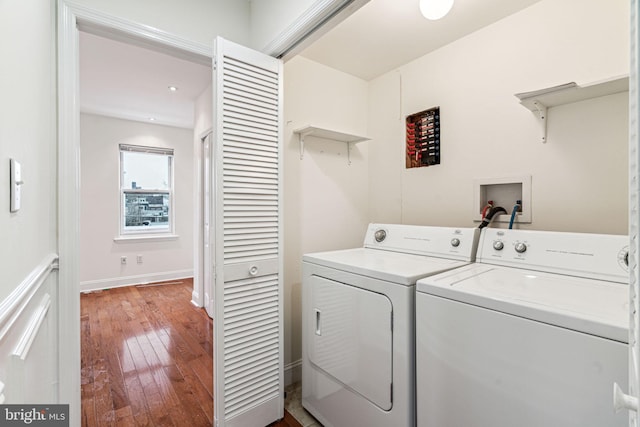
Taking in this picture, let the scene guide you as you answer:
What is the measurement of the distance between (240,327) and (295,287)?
61cm

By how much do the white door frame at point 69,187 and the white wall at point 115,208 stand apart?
3.46 metres

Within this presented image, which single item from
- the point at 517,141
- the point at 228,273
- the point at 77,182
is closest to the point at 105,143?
the point at 77,182

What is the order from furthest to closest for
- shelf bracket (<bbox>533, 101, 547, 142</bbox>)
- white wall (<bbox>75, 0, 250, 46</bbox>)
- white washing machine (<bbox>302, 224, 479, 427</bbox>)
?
shelf bracket (<bbox>533, 101, 547, 142</bbox>) < white wall (<bbox>75, 0, 250, 46</bbox>) < white washing machine (<bbox>302, 224, 479, 427</bbox>)

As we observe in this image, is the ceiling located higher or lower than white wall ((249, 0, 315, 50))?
higher

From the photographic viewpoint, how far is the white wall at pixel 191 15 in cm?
144

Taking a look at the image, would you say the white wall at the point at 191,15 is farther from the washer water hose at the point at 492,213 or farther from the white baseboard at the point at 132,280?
the white baseboard at the point at 132,280

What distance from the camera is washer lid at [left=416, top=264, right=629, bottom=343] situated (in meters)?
0.85

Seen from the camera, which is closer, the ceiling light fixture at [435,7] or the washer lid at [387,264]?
the washer lid at [387,264]

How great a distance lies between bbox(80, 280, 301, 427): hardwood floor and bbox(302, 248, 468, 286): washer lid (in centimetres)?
97

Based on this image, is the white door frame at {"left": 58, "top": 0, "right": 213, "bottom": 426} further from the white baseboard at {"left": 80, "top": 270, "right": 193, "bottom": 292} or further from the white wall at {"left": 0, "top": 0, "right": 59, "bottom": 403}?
the white baseboard at {"left": 80, "top": 270, "right": 193, "bottom": 292}

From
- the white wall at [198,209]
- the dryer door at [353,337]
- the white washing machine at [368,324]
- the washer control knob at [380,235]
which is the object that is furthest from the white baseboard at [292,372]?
the white wall at [198,209]

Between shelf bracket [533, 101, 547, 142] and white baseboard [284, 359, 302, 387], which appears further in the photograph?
white baseboard [284, 359, 302, 387]

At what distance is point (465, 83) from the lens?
1.99 meters

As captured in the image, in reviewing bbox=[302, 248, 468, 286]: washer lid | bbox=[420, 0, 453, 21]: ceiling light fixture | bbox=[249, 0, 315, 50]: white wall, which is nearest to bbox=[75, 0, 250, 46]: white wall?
bbox=[249, 0, 315, 50]: white wall
